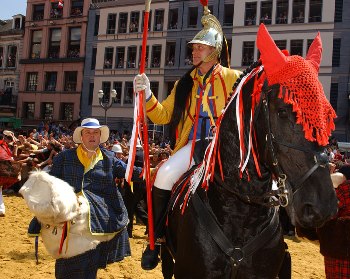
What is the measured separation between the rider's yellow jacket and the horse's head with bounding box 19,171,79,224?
1.17 m

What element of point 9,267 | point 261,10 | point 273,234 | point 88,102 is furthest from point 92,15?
point 273,234

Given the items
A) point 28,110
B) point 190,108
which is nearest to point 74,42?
point 28,110

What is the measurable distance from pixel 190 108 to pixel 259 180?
140 centimetres

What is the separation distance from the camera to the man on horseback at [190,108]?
371 centimetres

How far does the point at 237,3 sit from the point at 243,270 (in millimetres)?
32599

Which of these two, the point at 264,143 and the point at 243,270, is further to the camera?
the point at 243,270

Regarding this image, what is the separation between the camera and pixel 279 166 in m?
2.40

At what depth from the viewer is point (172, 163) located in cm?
373

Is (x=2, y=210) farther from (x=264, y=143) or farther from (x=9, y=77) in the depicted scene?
(x=9, y=77)

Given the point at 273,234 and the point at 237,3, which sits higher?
the point at 237,3

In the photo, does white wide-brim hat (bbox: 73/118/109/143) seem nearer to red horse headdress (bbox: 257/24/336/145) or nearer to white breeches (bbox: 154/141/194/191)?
white breeches (bbox: 154/141/194/191)

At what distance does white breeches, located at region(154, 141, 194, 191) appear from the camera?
3693 millimetres

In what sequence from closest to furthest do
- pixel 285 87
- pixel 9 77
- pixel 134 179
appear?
pixel 285 87
pixel 134 179
pixel 9 77

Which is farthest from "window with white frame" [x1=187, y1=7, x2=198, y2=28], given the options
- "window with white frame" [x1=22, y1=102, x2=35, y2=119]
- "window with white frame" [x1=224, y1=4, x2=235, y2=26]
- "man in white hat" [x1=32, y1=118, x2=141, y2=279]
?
"man in white hat" [x1=32, y1=118, x2=141, y2=279]
